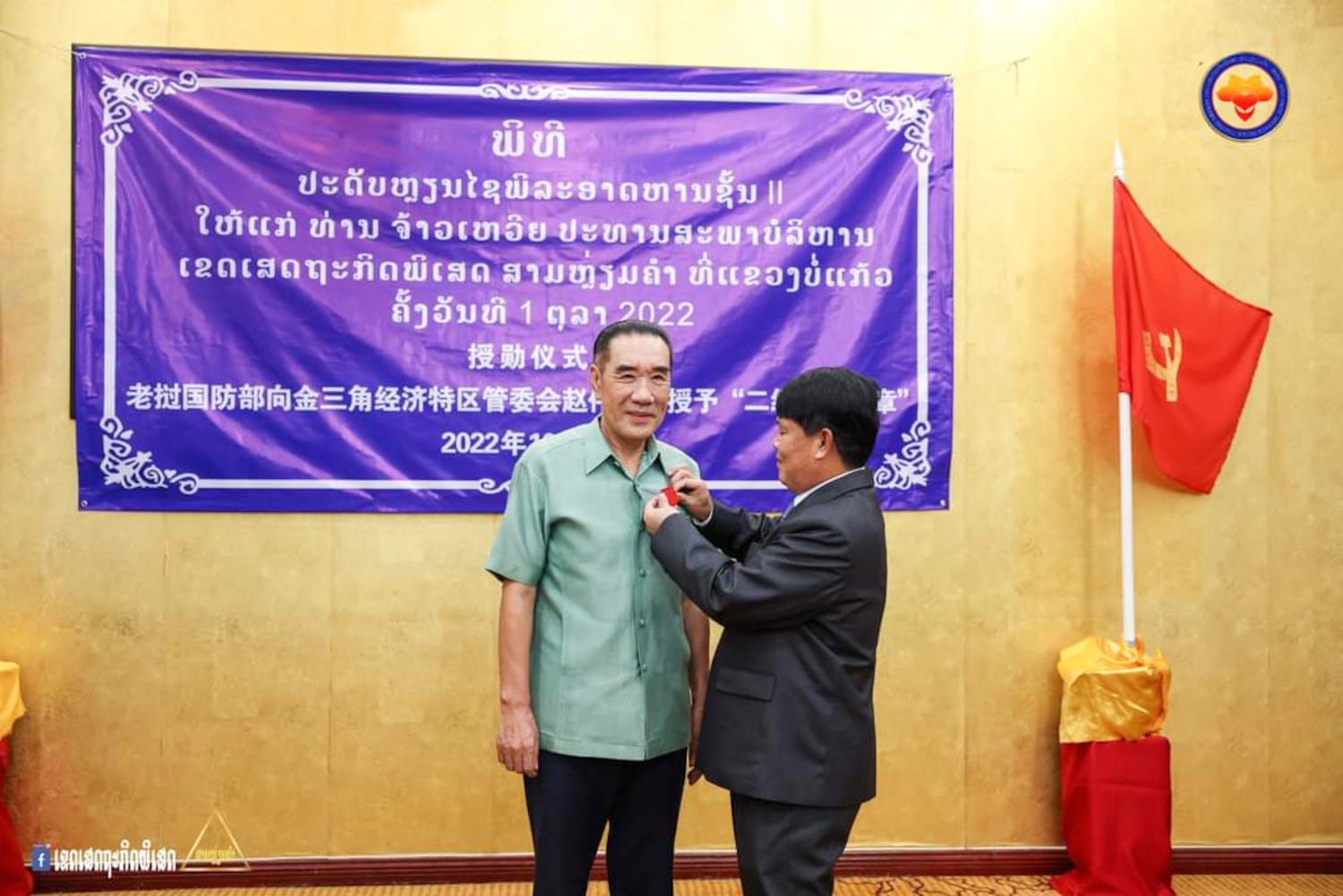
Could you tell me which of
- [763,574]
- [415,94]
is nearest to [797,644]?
[763,574]

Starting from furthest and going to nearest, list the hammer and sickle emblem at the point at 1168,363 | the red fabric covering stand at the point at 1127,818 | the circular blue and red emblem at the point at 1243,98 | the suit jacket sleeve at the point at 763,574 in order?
the circular blue and red emblem at the point at 1243,98, the hammer and sickle emblem at the point at 1168,363, the red fabric covering stand at the point at 1127,818, the suit jacket sleeve at the point at 763,574

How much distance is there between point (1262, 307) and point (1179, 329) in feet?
1.04

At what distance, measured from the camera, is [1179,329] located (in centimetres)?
310

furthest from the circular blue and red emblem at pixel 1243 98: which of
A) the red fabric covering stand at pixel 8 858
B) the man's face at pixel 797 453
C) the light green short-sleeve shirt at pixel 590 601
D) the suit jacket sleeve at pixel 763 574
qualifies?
the red fabric covering stand at pixel 8 858

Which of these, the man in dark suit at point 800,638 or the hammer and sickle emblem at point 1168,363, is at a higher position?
the hammer and sickle emblem at point 1168,363

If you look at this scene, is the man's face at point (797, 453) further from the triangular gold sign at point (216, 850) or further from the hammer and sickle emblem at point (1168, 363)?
the triangular gold sign at point (216, 850)

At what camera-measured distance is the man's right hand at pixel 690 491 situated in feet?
6.32

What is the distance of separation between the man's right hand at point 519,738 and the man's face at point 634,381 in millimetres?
514

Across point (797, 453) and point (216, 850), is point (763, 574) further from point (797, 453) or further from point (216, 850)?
point (216, 850)

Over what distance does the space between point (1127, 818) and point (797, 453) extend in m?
1.76

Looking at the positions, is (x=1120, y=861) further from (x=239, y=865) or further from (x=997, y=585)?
(x=239, y=865)

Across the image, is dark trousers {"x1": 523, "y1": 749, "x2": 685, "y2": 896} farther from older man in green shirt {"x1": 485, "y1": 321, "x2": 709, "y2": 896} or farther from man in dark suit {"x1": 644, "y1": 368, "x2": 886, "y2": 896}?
man in dark suit {"x1": 644, "y1": 368, "x2": 886, "y2": 896}

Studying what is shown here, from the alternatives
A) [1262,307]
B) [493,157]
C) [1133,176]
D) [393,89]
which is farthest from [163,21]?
[1262,307]

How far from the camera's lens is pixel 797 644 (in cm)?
185
